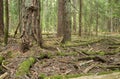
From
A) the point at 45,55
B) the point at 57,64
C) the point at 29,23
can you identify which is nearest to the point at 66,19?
the point at 29,23

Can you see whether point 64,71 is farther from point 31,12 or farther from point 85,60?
point 31,12

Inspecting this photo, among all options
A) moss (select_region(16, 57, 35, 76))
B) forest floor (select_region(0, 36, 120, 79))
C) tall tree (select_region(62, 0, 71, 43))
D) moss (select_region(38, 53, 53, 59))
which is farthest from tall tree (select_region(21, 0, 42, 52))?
tall tree (select_region(62, 0, 71, 43))

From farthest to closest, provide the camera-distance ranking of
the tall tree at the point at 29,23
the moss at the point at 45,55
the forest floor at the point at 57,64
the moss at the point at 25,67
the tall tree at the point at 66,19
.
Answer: the tall tree at the point at 66,19, the tall tree at the point at 29,23, the moss at the point at 45,55, the forest floor at the point at 57,64, the moss at the point at 25,67

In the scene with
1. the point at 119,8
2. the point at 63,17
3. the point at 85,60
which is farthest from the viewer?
the point at 119,8

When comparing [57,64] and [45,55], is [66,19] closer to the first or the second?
[45,55]

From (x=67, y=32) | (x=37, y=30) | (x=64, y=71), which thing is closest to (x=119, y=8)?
(x=67, y=32)

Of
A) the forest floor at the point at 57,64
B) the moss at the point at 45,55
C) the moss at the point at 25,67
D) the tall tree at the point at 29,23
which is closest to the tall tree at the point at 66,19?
the forest floor at the point at 57,64

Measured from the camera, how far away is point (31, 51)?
8.92 metres

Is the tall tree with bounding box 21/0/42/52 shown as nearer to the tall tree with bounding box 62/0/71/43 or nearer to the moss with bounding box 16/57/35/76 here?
the moss with bounding box 16/57/35/76

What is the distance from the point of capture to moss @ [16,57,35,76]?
6.53m

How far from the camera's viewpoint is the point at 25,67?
6.99m

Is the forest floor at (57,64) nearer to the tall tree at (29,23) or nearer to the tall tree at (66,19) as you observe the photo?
the tall tree at (29,23)

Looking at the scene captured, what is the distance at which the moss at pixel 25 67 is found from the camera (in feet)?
21.4

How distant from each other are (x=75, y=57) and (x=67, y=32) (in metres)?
5.62
